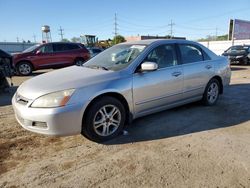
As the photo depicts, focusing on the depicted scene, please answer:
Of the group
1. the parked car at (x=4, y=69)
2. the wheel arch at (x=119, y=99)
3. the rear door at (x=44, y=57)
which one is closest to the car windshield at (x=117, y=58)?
the wheel arch at (x=119, y=99)

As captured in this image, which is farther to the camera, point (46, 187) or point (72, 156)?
point (72, 156)

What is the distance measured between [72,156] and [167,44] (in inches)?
109

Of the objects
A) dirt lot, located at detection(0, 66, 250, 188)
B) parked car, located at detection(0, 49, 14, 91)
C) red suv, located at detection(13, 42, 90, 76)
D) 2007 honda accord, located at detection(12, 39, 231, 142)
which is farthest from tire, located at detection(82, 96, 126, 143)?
red suv, located at detection(13, 42, 90, 76)

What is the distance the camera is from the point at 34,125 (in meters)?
3.42

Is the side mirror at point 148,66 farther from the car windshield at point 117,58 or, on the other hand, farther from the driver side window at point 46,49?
the driver side window at point 46,49

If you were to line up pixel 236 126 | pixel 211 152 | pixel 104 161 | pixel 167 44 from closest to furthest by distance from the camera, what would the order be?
pixel 104 161
pixel 211 152
pixel 236 126
pixel 167 44

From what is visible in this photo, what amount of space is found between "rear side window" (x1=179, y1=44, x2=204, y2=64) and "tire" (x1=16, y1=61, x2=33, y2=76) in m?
9.82

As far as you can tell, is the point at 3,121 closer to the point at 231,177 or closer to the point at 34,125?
the point at 34,125

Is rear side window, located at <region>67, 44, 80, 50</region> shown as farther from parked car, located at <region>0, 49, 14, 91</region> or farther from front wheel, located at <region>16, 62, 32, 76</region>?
parked car, located at <region>0, 49, 14, 91</region>

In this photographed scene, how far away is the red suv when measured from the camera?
12.6 m

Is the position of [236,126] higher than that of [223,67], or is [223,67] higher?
[223,67]

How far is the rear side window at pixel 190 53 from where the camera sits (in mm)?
4980

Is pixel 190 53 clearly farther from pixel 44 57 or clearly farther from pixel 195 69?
pixel 44 57

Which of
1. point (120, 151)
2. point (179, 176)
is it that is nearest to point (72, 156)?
point (120, 151)
